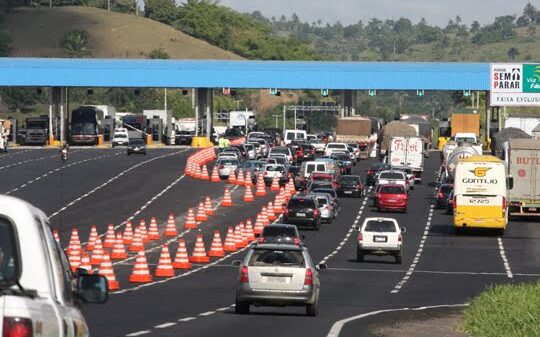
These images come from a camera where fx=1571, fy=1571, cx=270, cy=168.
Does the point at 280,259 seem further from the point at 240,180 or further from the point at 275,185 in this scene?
the point at 240,180

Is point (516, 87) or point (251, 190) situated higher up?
point (516, 87)

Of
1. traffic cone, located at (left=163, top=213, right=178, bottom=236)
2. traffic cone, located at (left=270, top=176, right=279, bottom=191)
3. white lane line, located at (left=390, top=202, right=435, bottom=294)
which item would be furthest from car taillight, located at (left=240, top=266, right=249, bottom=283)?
traffic cone, located at (left=270, top=176, right=279, bottom=191)

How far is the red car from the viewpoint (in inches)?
2753

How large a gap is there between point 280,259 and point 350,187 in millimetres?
50414

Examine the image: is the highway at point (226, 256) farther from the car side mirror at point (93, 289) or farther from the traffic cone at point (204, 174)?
the car side mirror at point (93, 289)

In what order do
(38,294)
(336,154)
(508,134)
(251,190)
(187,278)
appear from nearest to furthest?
(38,294)
(187,278)
(251,190)
(508,134)
(336,154)

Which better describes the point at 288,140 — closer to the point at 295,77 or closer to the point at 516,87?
the point at 295,77

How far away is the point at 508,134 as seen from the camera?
85.9 m

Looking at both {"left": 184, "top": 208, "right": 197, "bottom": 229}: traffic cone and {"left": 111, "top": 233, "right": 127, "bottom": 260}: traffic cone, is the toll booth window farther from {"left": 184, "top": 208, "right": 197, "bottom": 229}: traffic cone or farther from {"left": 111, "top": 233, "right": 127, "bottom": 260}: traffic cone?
{"left": 184, "top": 208, "right": 197, "bottom": 229}: traffic cone

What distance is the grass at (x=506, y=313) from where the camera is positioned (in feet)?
68.2

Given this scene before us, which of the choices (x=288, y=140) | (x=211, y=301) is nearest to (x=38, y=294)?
(x=211, y=301)

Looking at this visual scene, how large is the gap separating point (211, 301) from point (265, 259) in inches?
194

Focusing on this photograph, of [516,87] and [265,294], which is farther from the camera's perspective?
[516,87]

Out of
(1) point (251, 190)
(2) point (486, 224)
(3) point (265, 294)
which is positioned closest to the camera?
(3) point (265, 294)
